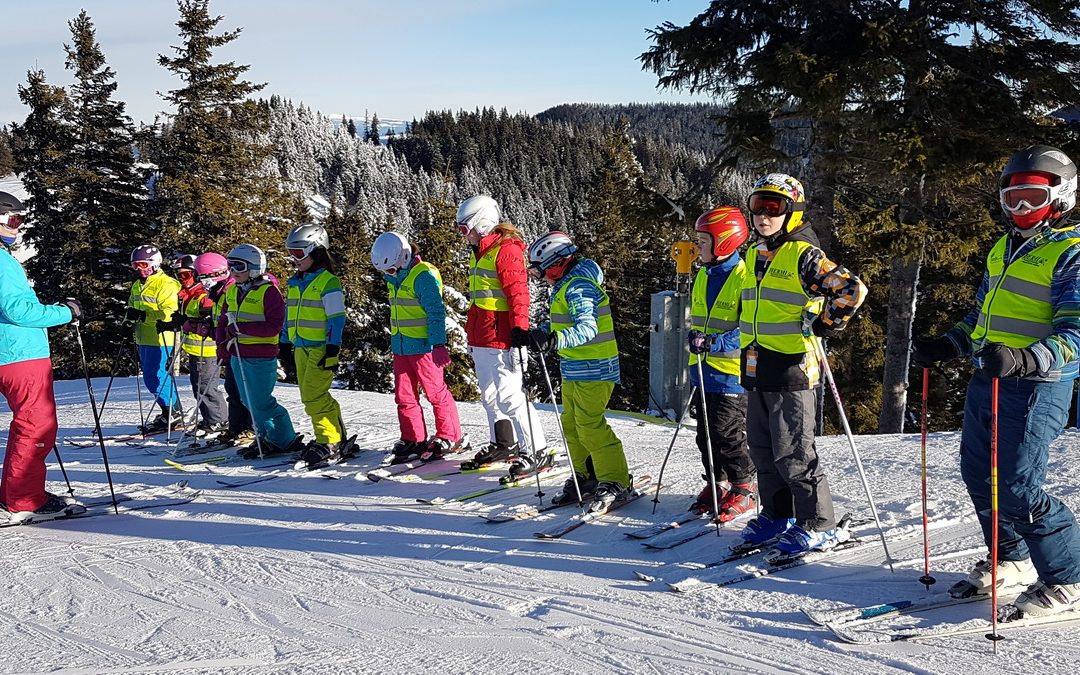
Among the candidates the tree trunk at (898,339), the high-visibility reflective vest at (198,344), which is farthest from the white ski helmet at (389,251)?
the tree trunk at (898,339)

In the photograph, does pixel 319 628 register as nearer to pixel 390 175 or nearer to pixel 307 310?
pixel 307 310

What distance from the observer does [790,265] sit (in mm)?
4129

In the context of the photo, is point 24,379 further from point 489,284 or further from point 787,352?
point 787,352

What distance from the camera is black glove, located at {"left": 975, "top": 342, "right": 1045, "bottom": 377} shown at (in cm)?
300

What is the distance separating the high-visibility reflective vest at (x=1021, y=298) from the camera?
3.21m

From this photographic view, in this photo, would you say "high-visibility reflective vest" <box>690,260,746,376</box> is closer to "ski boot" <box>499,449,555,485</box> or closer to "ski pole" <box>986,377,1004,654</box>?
"ski pole" <box>986,377,1004,654</box>

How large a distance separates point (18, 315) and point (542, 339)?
3539 millimetres

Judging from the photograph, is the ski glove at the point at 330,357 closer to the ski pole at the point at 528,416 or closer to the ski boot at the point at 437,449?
the ski boot at the point at 437,449

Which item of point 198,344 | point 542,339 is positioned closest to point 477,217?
point 542,339

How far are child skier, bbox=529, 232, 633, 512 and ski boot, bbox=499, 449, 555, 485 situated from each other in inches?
34.5

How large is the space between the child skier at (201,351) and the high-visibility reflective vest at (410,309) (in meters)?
2.73

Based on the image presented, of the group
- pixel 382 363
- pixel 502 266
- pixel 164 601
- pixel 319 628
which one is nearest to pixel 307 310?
pixel 502 266

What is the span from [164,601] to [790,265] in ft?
12.0

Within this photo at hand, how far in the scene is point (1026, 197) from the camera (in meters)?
3.30
